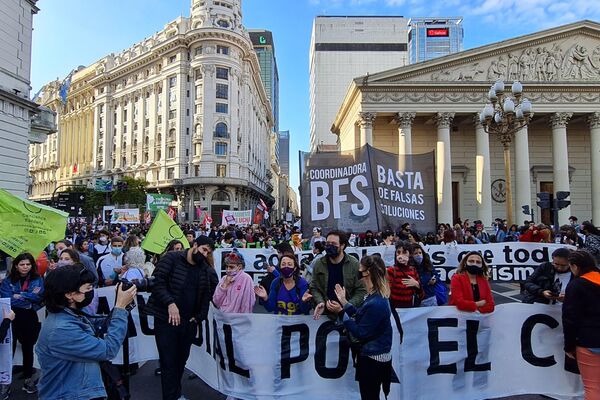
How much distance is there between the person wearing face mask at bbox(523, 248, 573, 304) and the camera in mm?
4695

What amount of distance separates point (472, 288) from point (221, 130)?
182ft

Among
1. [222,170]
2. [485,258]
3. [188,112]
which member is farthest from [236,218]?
[188,112]

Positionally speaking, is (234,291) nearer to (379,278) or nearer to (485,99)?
(379,278)

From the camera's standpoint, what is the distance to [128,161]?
6550 cm

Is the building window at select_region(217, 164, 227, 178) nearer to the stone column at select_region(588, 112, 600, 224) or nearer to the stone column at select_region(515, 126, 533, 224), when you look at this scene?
the stone column at select_region(515, 126, 533, 224)

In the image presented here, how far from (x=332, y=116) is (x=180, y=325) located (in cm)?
8872

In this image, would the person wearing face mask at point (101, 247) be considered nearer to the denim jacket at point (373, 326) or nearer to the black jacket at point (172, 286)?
the black jacket at point (172, 286)

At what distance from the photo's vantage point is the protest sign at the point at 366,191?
23.7 feet

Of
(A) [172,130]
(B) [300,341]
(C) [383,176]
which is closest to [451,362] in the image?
(B) [300,341]

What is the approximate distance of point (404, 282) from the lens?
4812 mm

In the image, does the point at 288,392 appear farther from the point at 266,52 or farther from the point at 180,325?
the point at 266,52

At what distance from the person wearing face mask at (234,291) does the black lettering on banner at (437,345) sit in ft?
6.94

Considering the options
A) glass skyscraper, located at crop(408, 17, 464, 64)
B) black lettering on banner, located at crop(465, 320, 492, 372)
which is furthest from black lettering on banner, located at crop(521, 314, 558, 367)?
glass skyscraper, located at crop(408, 17, 464, 64)

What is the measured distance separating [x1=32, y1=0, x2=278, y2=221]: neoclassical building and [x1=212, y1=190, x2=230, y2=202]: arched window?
141 mm
